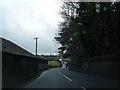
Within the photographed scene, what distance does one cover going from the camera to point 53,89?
15.3m

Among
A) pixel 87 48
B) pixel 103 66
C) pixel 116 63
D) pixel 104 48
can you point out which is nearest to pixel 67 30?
pixel 87 48

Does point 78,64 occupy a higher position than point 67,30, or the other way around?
point 67,30

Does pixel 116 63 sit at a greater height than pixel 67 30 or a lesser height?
lesser

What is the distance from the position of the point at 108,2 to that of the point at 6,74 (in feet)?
37.7

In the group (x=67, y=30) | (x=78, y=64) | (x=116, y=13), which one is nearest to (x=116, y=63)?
(x=116, y=13)

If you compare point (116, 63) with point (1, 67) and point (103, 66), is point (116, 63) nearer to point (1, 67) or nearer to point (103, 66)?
point (103, 66)

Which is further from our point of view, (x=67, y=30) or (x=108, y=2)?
(x=67, y=30)

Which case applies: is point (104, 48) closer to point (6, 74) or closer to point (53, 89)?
point (6, 74)

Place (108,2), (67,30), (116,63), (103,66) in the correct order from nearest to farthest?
(108,2) < (116,63) < (103,66) < (67,30)

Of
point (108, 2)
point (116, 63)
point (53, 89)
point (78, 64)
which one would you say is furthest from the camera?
point (78, 64)

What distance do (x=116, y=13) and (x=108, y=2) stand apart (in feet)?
4.57

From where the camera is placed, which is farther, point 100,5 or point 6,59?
point 100,5

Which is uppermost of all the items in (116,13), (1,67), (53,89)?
(116,13)

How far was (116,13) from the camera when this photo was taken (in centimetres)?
2489
